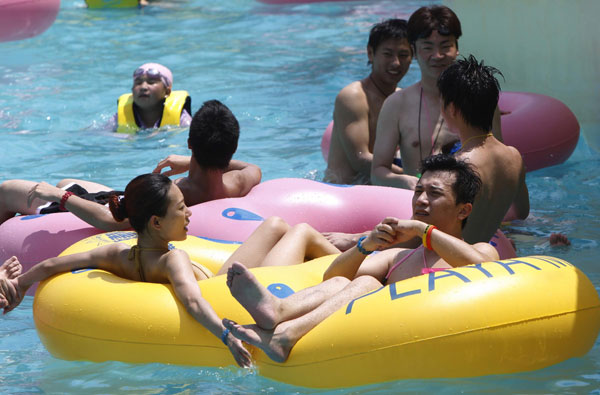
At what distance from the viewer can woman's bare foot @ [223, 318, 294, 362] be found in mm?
3145

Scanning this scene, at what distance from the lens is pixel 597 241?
486 cm

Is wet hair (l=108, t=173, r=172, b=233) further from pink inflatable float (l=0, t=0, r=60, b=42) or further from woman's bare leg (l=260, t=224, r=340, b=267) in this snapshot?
pink inflatable float (l=0, t=0, r=60, b=42)

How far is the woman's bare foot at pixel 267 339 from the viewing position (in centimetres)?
314

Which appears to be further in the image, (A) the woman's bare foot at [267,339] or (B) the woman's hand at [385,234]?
(B) the woman's hand at [385,234]

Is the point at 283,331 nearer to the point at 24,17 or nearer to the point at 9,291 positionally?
the point at 9,291

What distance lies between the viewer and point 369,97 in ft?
17.4

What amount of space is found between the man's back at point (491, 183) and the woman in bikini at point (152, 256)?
779 millimetres

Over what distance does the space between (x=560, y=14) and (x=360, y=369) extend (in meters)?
4.73

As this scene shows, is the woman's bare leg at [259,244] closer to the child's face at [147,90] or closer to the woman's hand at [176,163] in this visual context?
the woman's hand at [176,163]

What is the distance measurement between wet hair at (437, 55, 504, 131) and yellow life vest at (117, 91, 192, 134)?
156 inches

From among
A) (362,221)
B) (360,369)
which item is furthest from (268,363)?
(362,221)

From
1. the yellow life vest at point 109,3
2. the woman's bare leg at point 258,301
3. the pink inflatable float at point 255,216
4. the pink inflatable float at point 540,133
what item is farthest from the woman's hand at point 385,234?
the yellow life vest at point 109,3

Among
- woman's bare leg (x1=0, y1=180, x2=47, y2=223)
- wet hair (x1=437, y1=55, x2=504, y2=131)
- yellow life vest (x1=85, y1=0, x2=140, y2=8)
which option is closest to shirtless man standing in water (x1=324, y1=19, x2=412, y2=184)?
wet hair (x1=437, y1=55, x2=504, y2=131)

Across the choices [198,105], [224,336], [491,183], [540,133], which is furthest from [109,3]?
[224,336]
